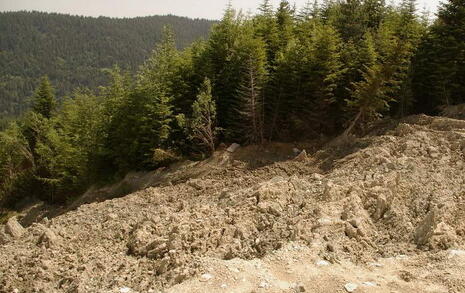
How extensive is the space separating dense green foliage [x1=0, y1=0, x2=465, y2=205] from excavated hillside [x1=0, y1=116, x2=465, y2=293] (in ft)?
21.8

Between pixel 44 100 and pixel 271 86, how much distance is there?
33.5 meters

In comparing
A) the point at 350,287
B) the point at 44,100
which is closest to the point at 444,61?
the point at 350,287

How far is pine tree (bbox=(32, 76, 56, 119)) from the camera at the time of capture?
47094 millimetres

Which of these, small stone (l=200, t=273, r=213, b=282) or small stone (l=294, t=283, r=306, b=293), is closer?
small stone (l=294, t=283, r=306, b=293)

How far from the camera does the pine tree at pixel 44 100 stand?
4709cm

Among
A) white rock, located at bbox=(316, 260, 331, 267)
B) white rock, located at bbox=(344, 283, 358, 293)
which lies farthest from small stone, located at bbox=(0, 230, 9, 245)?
white rock, located at bbox=(344, 283, 358, 293)

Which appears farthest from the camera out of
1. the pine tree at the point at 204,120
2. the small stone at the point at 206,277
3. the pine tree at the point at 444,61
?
the pine tree at the point at 444,61

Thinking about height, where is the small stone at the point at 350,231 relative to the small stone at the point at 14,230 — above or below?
above

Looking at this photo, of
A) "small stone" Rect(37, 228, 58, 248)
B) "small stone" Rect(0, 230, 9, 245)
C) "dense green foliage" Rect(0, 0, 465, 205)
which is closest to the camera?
"small stone" Rect(37, 228, 58, 248)

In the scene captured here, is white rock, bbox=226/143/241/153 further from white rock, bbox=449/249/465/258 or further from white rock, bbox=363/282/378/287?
white rock, bbox=363/282/378/287

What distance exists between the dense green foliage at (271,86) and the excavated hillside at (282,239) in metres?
6.64

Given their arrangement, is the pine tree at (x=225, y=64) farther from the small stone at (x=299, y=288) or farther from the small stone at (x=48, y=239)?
the small stone at (x=299, y=288)

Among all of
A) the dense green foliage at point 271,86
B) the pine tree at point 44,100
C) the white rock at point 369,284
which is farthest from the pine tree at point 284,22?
the pine tree at point 44,100

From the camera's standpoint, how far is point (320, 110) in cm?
2350
